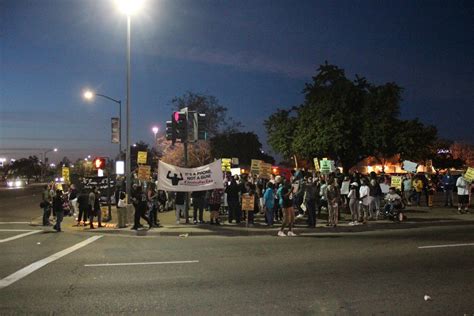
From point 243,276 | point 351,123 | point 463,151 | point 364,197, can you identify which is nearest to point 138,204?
point 364,197

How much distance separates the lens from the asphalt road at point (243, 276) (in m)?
6.96

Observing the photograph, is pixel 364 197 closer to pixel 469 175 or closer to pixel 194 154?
→ pixel 469 175

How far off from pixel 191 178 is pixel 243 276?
33.9 ft

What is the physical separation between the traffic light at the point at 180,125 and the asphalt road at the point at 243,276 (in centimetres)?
627

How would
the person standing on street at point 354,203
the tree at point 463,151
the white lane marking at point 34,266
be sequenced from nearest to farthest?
the white lane marking at point 34,266, the person standing on street at point 354,203, the tree at point 463,151

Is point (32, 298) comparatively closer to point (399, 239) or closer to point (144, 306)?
point (144, 306)

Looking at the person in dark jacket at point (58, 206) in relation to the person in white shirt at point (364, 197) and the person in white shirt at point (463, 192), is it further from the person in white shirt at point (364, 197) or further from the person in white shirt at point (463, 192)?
the person in white shirt at point (463, 192)

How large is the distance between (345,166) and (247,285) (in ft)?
110

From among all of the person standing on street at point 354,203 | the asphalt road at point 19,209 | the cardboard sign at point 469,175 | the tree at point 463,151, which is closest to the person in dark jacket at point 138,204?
the person standing on street at point 354,203

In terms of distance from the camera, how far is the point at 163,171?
63.7 feet

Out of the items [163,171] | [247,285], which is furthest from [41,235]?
[247,285]

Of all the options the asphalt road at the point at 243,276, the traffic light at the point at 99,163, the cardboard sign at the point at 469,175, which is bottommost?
the asphalt road at the point at 243,276

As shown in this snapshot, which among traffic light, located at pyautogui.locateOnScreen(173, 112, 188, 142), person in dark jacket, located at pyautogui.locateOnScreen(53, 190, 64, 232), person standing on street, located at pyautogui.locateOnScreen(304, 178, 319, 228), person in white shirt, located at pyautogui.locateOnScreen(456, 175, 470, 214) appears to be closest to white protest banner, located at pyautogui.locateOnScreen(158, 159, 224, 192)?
traffic light, located at pyautogui.locateOnScreen(173, 112, 188, 142)

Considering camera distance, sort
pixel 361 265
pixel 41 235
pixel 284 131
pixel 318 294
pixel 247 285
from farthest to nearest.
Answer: pixel 284 131
pixel 41 235
pixel 361 265
pixel 247 285
pixel 318 294
